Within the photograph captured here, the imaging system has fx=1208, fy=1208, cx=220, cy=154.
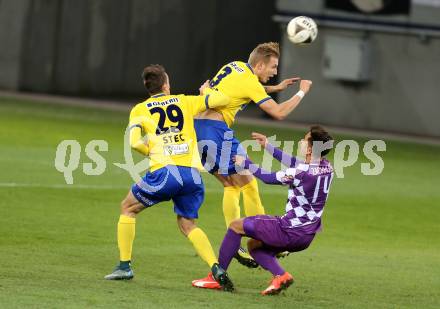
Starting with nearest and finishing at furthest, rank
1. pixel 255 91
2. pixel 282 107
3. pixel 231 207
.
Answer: pixel 282 107
pixel 255 91
pixel 231 207

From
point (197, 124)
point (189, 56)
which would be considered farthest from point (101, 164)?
point (189, 56)

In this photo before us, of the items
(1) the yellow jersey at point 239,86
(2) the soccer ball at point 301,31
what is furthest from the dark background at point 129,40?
(1) the yellow jersey at point 239,86

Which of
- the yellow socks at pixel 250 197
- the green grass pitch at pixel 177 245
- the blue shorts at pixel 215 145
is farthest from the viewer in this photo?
the yellow socks at pixel 250 197

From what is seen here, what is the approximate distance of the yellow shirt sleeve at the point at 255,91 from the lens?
11.8 meters

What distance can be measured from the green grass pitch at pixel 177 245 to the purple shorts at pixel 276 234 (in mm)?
488

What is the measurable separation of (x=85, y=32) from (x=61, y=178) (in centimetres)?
1511

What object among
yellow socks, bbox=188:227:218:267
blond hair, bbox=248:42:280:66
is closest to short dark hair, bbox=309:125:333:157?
yellow socks, bbox=188:227:218:267

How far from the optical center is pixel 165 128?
35.6ft

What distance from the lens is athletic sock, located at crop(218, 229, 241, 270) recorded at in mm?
10773

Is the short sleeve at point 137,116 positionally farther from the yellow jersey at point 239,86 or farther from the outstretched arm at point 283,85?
the outstretched arm at point 283,85

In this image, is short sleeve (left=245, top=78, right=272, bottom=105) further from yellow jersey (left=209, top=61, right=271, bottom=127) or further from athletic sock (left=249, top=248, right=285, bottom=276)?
athletic sock (left=249, top=248, right=285, bottom=276)

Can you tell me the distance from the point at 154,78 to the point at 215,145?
1.89m

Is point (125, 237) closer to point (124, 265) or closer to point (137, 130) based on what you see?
point (124, 265)

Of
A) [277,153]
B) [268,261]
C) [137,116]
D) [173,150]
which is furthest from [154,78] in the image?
[268,261]
